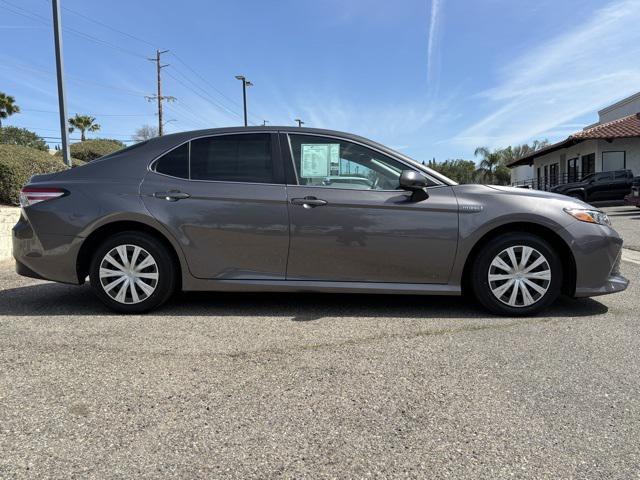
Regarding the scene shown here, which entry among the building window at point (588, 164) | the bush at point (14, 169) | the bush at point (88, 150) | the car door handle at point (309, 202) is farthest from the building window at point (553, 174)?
the car door handle at point (309, 202)

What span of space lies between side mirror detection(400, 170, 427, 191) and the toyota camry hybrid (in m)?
0.01

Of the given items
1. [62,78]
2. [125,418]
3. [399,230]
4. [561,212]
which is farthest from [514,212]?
[62,78]

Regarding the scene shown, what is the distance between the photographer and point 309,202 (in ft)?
12.9

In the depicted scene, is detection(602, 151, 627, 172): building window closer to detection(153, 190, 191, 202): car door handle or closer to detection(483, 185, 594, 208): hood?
detection(483, 185, 594, 208): hood

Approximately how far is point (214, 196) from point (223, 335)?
1.16 m

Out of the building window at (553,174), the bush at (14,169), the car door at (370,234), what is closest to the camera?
the car door at (370,234)

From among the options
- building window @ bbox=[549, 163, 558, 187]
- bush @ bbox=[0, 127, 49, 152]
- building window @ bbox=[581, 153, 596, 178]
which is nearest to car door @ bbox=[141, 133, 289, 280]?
building window @ bbox=[581, 153, 596, 178]

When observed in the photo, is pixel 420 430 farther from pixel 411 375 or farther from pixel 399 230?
pixel 399 230

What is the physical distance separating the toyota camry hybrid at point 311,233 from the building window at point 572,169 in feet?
89.7

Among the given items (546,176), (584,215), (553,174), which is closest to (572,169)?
(553,174)

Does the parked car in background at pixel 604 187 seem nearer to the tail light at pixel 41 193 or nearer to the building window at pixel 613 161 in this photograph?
the building window at pixel 613 161

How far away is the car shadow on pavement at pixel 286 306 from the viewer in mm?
4090

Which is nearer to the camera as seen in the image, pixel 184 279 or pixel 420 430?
pixel 420 430

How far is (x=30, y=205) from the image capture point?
4.05 meters
